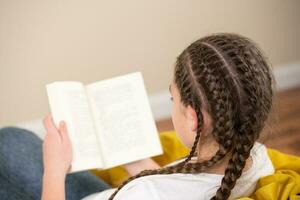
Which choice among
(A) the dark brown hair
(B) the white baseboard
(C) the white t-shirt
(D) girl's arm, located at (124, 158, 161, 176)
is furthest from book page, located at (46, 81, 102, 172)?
(B) the white baseboard

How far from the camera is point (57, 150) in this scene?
→ 965 millimetres

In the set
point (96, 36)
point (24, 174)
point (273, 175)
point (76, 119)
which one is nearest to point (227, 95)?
point (273, 175)

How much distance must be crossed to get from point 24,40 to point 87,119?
0.95 meters

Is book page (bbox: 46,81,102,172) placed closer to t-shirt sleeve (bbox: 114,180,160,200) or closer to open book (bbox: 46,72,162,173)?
open book (bbox: 46,72,162,173)

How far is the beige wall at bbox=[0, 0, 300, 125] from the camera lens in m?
1.87

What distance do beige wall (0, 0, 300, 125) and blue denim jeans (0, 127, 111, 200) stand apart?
75 centimetres

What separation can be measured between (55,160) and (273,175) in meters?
0.45

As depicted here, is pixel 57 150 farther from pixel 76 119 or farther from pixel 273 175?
pixel 273 175

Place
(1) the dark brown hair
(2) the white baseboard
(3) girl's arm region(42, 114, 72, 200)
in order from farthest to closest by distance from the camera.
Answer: (2) the white baseboard, (3) girl's arm region(42, 114, 72, 200), (1) the dark brown hair

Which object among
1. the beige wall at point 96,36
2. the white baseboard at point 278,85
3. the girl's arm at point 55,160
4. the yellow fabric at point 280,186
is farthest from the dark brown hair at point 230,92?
the white baseboard at point 278,85

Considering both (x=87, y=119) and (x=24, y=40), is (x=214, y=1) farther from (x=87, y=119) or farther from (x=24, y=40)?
(x=87, y=119)

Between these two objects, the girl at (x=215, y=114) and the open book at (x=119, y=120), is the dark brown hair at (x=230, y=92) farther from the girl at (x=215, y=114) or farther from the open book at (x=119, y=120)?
the open book at (x=119, y=120)

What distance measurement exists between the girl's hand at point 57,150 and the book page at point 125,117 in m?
0.13

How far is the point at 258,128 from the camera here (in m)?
0.76
